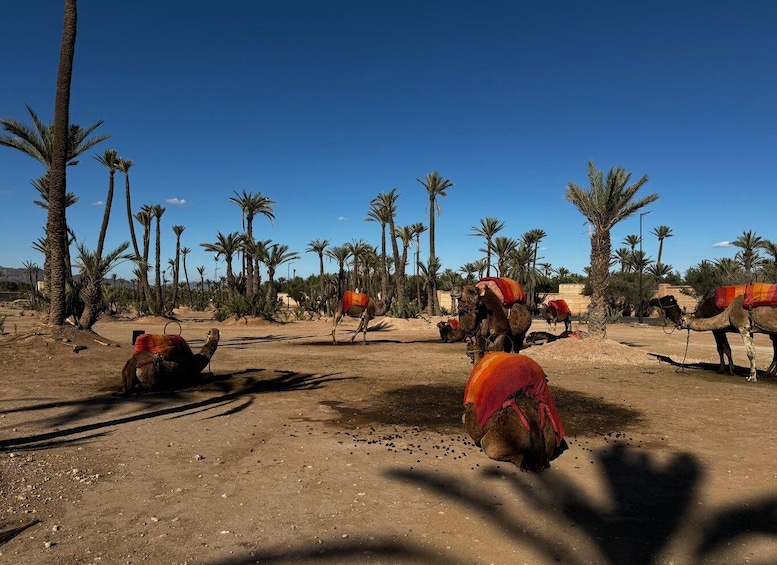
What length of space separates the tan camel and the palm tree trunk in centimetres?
1804

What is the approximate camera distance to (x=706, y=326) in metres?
12.2

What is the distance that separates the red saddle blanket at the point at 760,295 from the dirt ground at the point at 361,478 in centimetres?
244

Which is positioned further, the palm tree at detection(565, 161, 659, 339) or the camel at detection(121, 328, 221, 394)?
the palm tree at detection(565, 161, 659, 339)

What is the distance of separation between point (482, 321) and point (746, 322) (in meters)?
7.80

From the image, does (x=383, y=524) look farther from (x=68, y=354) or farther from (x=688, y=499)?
(x=68, y=354)

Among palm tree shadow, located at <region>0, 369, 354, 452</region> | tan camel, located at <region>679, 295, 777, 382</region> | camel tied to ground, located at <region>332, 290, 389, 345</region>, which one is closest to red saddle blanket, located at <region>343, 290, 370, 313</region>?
camel tied to ground, located at <region>332, 290, 389, 345</region>

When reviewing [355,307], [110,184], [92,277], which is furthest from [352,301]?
[110,184]

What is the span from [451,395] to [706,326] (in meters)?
7.54

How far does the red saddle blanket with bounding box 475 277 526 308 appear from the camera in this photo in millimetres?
9203

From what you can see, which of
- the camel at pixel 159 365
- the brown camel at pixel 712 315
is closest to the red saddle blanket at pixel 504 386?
the camel at pixel 159 365

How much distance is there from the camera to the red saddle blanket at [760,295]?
1143 cm

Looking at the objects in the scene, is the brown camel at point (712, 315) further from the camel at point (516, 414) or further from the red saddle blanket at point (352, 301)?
the red saddle blanket at point (352, 301)

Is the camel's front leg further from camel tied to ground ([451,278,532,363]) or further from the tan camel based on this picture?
camel tied to ground ([451,278,532,363])

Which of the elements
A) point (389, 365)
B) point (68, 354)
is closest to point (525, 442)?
point (389, 365)
